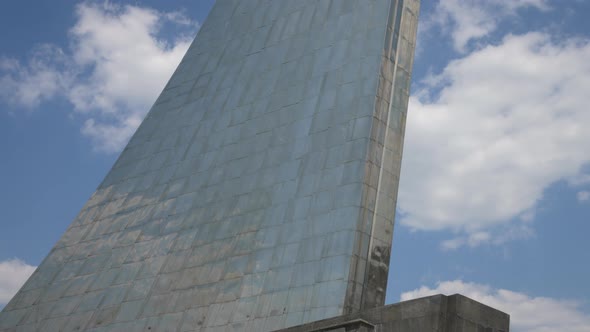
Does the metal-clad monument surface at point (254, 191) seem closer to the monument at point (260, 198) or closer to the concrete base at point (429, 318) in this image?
the monument at point (260, 198)

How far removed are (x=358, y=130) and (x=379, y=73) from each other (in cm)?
144

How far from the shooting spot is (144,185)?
747 inches

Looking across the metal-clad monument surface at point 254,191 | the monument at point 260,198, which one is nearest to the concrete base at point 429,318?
the monument at point 260,198

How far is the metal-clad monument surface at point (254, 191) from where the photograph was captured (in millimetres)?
13266

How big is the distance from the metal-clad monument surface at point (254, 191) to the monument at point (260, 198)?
0.04m

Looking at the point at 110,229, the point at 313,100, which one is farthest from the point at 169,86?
the point at 313,100

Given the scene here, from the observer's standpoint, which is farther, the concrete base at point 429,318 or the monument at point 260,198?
the monument at point 260,198

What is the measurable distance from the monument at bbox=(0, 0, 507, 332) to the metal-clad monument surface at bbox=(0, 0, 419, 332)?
0.04 metres

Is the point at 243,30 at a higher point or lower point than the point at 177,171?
higher

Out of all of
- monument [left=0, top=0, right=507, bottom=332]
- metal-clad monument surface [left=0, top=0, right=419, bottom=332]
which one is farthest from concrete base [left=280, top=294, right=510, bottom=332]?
metal-clad monument surface [left=0, top=0, right=419, bottom=332]

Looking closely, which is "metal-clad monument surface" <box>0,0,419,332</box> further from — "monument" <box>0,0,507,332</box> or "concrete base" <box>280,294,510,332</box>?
"concrete base" <box>280,294,510,332</box>

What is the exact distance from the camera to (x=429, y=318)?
35.5 ft

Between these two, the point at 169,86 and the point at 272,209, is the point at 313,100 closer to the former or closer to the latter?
the point at 272,209

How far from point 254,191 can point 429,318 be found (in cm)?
587
